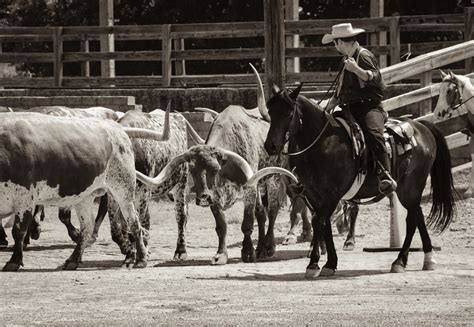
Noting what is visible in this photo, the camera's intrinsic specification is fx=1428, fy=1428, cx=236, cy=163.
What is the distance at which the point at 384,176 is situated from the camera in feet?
47.4

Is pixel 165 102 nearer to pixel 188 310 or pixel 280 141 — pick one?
pixel 280 141

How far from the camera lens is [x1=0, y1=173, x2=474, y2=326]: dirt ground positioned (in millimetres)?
11094

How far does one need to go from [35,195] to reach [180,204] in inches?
104

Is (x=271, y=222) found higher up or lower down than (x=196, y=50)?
lower down

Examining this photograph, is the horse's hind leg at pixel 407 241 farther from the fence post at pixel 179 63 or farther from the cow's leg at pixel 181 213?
the fence post at pixel 179 63

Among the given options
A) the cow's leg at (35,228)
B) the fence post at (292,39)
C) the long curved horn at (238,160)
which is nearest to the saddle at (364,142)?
the long curved horn at (238,160)

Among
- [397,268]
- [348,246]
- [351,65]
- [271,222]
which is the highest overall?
[351,65]

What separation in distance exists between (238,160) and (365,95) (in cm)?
203

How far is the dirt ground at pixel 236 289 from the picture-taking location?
1109cm

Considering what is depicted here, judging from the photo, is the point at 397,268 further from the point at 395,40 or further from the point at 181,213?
the point at 395,40

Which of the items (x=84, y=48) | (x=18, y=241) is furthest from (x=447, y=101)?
(x=84, y=48)

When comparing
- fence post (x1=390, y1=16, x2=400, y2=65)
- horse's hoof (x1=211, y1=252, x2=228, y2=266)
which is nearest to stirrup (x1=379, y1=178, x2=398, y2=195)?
horse's hoof (x1=211, y1=252, x2=228, y2=266)

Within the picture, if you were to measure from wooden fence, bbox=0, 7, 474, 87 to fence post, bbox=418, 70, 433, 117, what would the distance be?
5.64ft

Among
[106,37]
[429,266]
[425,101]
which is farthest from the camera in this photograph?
[106,37]
